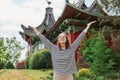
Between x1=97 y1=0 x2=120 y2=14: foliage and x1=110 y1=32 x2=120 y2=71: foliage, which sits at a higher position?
x1=97 y1=0 x2=120 y2=14: foliage

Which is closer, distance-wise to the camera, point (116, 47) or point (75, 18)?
point (116, 47)

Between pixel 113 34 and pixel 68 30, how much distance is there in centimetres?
562

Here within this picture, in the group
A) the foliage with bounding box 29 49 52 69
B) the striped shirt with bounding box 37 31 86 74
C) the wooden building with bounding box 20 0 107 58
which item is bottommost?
the foliage with bounding box 29 49 52 69

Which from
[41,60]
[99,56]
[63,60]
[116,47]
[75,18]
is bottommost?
[41,60]

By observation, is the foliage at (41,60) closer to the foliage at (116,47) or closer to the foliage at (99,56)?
the foliage at (99,56)

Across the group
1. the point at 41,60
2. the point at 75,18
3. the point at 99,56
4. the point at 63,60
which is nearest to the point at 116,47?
the point at 99,56

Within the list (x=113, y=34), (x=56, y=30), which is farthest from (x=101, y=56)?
(x=56, y=30)

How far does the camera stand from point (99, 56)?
63.9 ft

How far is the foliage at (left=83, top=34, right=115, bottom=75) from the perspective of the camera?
1917 cm

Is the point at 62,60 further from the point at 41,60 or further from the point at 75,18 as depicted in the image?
the point at 41,60

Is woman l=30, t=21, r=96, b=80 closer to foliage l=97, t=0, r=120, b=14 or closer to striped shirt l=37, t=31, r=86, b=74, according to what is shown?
striped shirt l=37, t=31, r=86, b=74

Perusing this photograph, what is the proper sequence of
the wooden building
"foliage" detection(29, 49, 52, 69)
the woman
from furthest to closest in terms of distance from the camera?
1. "foliage" detection(29, 49, 52, 69)
2. the wooden building
3. the woman

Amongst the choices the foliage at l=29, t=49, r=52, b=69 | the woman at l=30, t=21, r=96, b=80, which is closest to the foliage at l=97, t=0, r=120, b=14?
the foliage at l=29, t=49, r=52, b=69

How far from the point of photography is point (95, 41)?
2053cm
